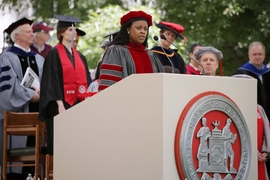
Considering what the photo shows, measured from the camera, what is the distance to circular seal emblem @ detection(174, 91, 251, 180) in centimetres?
606

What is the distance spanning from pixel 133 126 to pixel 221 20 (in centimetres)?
879

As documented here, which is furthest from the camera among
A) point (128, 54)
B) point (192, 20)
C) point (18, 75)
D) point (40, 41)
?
point (192, 20)

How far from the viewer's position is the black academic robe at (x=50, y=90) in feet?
29.6

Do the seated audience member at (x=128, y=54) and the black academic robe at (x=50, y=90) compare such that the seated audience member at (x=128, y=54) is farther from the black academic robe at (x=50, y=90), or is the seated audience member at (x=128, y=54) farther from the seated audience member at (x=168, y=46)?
the seated audience member at (x=168, y=46)

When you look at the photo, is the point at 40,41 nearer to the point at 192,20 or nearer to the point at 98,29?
the point at 98,29

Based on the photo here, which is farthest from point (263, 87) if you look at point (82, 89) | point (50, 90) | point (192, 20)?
point (192, 20)

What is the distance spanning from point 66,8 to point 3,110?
5.75 metres

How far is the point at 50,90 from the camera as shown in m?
9.03

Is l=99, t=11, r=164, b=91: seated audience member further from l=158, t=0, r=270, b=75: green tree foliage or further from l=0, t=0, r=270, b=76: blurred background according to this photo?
l=158, t=0, r=270, b=75: green tree foliage

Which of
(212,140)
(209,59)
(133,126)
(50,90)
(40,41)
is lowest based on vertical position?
(212,140)

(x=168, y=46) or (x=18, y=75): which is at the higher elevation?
(x=168, y=46)

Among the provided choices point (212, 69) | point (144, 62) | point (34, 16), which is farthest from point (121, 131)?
point (34, 16)

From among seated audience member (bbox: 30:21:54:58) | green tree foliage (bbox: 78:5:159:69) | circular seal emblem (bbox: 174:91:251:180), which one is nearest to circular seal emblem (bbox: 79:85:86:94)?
seated audience member (bbox: 30:21:54:58)

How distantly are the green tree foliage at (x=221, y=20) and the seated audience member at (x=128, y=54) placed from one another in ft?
21.6
